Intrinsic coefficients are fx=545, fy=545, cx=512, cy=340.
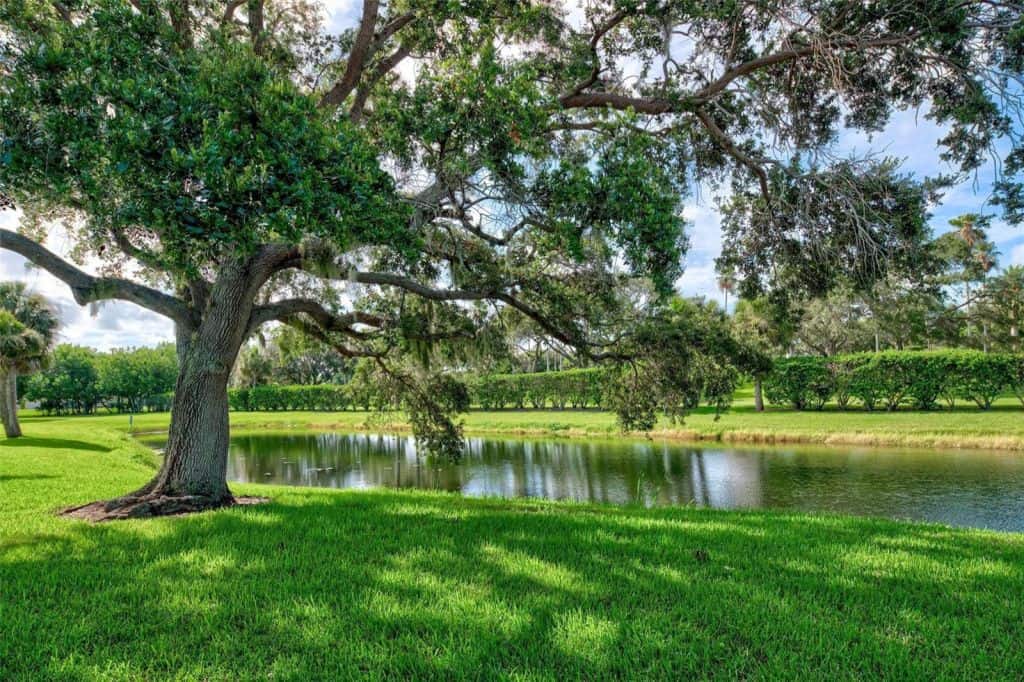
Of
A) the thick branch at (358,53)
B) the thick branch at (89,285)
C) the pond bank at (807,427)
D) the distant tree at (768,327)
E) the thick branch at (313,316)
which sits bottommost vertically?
the pond bank at (807,427)

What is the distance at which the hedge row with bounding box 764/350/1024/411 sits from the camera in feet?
79.7

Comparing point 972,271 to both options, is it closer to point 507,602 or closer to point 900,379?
point 900,379

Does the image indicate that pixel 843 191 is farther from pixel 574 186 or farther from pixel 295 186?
pixel 295 186

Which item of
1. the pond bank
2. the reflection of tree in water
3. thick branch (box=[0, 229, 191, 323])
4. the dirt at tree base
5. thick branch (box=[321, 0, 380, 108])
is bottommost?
the reflection of tree in water

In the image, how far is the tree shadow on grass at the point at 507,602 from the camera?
285cm

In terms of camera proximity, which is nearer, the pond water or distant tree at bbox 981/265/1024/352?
the pond water

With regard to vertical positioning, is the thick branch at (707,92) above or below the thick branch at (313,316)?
above

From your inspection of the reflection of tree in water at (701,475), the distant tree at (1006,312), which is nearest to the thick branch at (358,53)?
the reflection of tree in water at (701,475)

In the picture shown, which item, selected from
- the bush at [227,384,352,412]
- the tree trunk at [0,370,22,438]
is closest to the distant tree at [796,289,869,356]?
the tree trunk at [0,370,22,438]

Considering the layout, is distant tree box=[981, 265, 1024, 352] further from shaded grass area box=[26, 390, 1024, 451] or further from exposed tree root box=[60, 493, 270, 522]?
exposed tree root box=[60, 493, 270, 522]

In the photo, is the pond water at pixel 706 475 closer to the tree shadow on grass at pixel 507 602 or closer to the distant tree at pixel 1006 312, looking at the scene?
the tree shadow on grass at pixel 507 602

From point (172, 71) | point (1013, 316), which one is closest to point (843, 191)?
point (172, 71)

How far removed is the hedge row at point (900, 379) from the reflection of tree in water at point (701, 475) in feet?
26.7

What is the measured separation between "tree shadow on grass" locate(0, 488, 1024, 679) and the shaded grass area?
825cm
